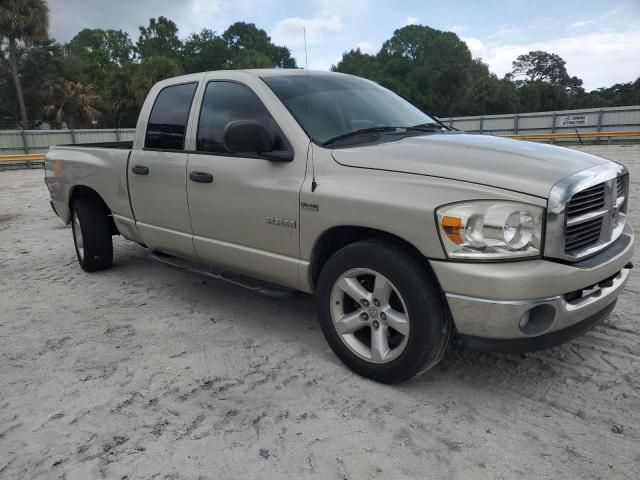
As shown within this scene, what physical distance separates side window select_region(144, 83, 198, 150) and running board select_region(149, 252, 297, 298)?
93cm

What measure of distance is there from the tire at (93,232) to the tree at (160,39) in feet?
226

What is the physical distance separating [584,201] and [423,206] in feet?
2.65

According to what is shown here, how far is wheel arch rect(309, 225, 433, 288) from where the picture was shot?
2736mm

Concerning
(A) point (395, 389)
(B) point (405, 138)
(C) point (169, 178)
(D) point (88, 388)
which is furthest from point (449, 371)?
(C) point (169, 178)

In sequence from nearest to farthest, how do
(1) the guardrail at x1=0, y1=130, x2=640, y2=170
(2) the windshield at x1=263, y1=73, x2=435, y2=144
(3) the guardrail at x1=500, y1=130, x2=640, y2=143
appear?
(2) the windshield at x1=263, y1=73, x2=435, y2=144 < (3) the guardrail at x1=500, y1=130, x2=640, y2=143 < (1) the guardrail at x1=0, y1=130, x2=640, y2=170

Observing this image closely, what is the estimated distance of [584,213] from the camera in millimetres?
2588

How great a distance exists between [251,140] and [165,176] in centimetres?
124

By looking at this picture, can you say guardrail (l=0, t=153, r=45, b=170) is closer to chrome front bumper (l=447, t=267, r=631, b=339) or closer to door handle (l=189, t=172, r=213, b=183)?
door handle (l=189, t=172, r=213, b=183)

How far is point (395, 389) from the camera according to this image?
2.90 meters

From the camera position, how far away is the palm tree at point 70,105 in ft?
120

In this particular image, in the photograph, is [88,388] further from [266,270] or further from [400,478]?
[400,478]

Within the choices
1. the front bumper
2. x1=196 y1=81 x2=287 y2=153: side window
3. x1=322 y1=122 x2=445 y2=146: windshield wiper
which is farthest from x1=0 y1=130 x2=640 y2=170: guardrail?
the front bumper

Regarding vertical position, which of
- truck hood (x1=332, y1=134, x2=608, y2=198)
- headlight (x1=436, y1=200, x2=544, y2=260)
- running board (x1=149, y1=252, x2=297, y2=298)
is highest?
truck hood (x1=332, y1=134, x2=608, y2=198)

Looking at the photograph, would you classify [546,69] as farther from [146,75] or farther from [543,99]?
[146,75]
